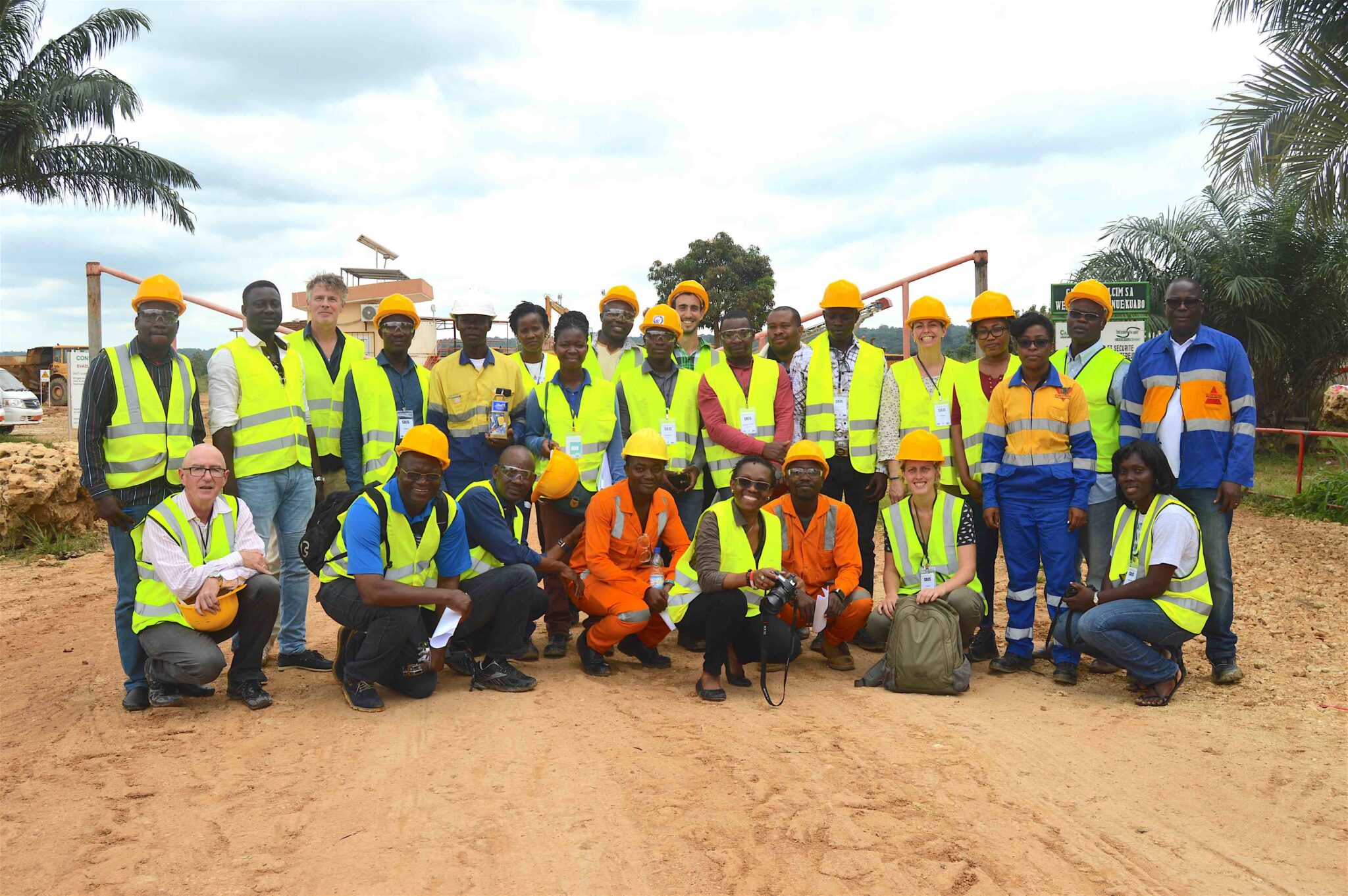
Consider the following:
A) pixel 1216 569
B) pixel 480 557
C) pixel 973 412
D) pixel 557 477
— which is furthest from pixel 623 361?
pixel 1216 569

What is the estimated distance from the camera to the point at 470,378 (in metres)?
6.69

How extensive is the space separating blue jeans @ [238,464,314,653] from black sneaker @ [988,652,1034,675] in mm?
4404

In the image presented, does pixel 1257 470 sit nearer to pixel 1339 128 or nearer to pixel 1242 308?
pixel 1242 308

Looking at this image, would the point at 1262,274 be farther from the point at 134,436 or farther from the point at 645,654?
the point at 134,436

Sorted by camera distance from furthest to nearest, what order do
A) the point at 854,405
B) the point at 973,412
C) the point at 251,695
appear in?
the point at 854,405, the point at 973,412, the point at 251,695

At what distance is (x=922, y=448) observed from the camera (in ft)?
20.1

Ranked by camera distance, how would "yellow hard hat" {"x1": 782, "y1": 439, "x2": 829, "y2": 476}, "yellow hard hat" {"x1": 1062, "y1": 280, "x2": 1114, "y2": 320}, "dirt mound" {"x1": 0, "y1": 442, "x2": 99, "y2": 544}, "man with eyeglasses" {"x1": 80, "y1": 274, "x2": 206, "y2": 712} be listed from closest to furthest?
1. "man with eyeglasses" {"x1": 80, "y1": 274, "x2": 206, "y2": 712}
2. "yellow hard hat" {"x1": 782, "y1": 439, "x2": 829, "y2": 476}
3. "yellow hard hat" {"x1": 1062, "y1": 280, "x2": 1114, "y2": 320}
4. "dirt mound" {"x1": 0, "y1": 442, "x2": 99, "y2": 544}

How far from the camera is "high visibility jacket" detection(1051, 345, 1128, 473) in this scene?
6328mm

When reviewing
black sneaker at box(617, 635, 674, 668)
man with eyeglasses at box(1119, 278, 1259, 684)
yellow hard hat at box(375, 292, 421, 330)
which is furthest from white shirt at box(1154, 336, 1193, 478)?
black sneaker at box(617, 635, 674, 668)

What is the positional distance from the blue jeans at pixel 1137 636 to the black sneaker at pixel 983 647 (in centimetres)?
90

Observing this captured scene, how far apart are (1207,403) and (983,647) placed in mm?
2070

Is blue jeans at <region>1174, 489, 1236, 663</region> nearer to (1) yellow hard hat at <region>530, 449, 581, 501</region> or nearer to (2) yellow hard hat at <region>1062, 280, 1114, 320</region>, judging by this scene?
(2) yellow hard hat at <region>1062, 280, 1114, 320</region>

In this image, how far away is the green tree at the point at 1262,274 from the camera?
15.6 meters

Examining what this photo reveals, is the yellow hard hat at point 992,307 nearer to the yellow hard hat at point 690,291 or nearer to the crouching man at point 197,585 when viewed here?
the yellow hard hat at point 690,291
